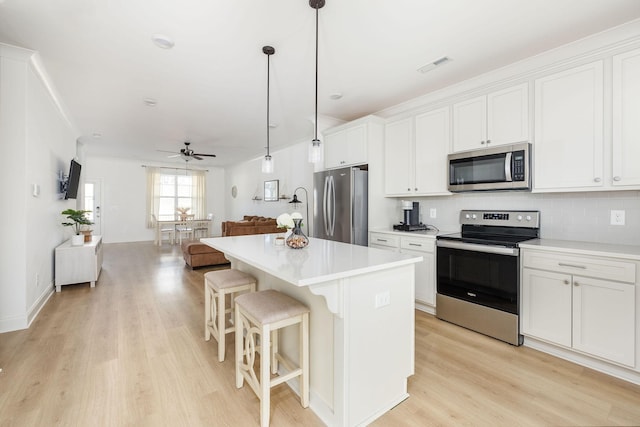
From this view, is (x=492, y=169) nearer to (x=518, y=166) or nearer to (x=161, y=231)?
(x=518, y=166)

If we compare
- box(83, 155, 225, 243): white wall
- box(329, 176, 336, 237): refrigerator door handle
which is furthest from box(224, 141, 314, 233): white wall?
box(83, 155, 225, 243): white wall

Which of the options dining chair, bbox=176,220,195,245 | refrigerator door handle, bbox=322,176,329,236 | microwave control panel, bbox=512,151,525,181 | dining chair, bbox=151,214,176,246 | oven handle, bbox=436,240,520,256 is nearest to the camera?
oven handle, bbox=436,240,520,256

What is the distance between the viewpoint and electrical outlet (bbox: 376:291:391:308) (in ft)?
5.19

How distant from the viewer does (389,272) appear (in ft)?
5.37

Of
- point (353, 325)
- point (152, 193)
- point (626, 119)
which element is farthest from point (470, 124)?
point (152, 193)

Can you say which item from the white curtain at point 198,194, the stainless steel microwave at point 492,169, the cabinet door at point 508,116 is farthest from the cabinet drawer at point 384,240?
the white curtain at point 198,194

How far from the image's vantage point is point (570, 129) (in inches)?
90.3

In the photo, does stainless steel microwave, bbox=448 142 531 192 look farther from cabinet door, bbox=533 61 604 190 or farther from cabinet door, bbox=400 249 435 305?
cabinet door, bbox=400 249 435 305

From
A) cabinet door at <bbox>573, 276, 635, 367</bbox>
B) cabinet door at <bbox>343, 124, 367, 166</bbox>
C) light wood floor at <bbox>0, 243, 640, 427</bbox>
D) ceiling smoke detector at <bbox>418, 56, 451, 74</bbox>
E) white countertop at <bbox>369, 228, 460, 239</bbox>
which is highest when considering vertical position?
ceiling smoke detector at <bbox>418, 56, 451, 74</bbox>

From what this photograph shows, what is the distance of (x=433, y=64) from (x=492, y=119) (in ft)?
2.58

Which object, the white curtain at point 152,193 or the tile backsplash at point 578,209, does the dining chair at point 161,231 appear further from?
the tile backsplash at point 578,209

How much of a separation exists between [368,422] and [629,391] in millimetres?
1767

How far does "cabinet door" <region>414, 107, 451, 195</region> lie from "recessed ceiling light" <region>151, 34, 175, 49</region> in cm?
264

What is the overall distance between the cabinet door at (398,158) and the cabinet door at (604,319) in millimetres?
1837
